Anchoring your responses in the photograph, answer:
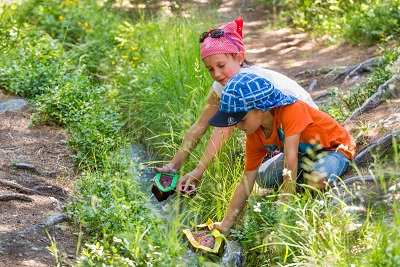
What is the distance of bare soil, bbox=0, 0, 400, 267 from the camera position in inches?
175

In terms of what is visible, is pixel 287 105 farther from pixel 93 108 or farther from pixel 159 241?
pixel 93 108

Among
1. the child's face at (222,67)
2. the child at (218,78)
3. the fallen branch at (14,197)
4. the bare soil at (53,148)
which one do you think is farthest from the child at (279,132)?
the fallen branch at (14,197)

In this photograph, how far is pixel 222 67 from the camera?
5.26m

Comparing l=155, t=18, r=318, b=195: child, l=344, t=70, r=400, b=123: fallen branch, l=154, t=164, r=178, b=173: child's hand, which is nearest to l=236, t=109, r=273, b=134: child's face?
l=155, t=18, r=318, b=195: child

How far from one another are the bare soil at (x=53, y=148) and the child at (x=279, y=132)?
0.49 metres

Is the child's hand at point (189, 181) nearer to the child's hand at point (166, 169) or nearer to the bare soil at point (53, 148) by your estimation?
the child's hand at point (166, 169)

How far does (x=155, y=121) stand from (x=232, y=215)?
242 cm

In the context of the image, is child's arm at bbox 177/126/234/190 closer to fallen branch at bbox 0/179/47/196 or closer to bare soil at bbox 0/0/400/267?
bare soil at bbox 0/0/400/267

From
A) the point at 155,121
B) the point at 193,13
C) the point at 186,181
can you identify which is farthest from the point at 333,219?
the point at 193,13

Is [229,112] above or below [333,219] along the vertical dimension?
above

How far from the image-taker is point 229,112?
436 centimetres

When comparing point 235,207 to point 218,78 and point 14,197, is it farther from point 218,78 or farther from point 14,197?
point 14,197

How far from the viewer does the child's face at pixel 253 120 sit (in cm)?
445

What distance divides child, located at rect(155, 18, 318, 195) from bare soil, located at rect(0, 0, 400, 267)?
0.77 metres
